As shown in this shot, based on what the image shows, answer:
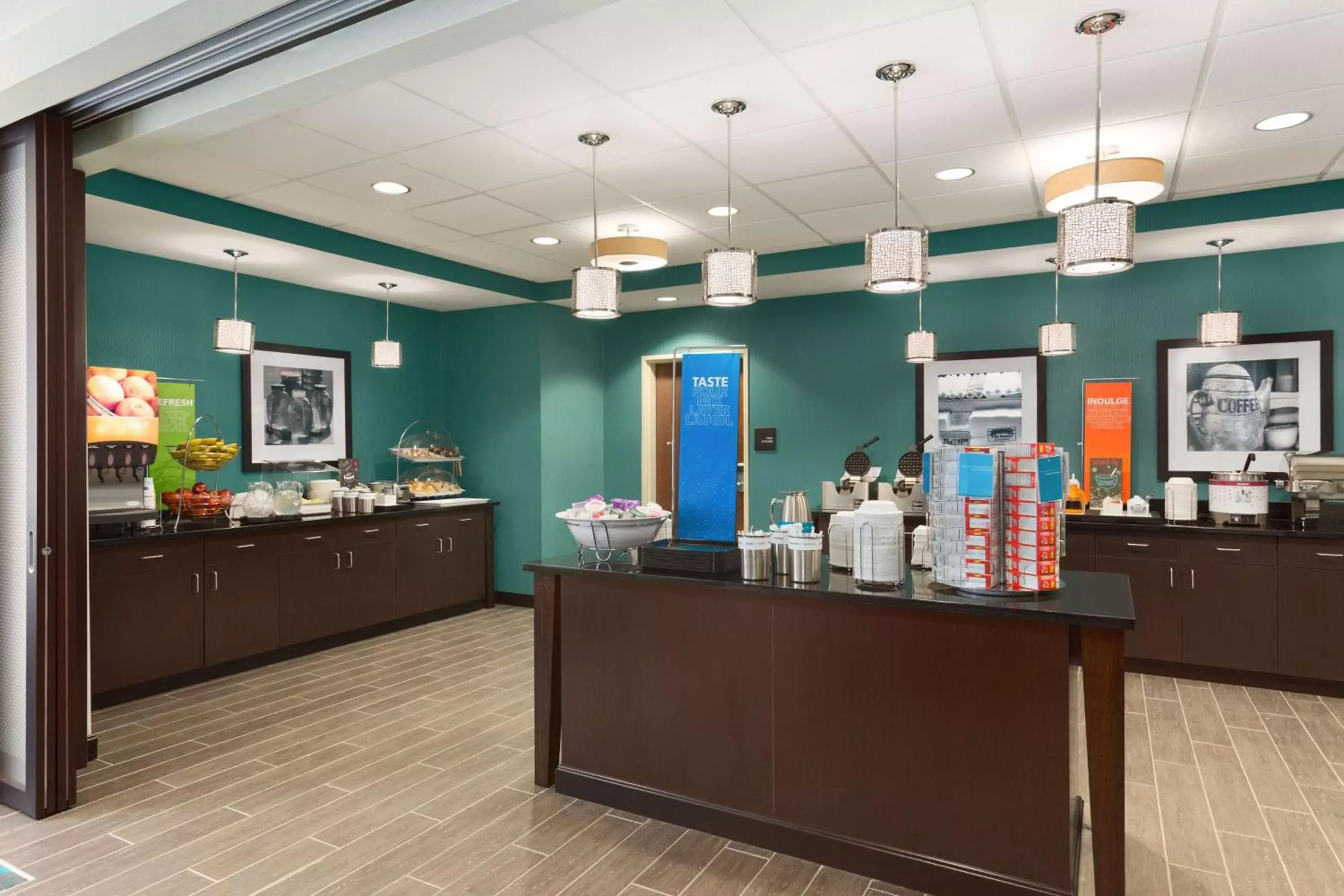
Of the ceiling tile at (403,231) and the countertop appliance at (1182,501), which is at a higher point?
the ceiling tile at (403,231)

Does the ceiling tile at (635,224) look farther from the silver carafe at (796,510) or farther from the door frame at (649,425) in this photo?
the silver carafe at (796,510)

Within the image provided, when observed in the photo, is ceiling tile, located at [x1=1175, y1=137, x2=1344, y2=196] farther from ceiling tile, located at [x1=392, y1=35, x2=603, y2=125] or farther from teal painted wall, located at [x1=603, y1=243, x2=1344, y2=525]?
ceiling tile, located at [x1=392, y1=35, x2=603, y2=125]

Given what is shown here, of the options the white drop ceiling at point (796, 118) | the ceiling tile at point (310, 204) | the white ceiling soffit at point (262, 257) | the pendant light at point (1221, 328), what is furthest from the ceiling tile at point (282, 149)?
the pendant light at point (1221, 328)

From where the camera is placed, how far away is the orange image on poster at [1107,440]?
18.7ft

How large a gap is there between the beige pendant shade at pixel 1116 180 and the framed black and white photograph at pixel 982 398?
211cm

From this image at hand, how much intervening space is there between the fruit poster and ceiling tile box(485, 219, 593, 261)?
2.34 m

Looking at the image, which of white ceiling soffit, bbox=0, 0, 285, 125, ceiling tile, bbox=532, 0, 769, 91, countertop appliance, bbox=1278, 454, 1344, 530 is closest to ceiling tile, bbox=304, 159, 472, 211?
white ceiling soffit, bbox=0, 0, 285, 125

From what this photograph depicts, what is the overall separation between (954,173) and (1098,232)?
1.81 meters

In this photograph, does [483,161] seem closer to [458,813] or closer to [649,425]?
[458,813]

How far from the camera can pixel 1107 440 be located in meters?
5.75

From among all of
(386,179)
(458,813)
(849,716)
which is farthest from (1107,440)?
(386,179)

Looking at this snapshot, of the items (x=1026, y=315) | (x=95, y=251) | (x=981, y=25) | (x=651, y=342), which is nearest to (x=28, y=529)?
(x=95, y=251)

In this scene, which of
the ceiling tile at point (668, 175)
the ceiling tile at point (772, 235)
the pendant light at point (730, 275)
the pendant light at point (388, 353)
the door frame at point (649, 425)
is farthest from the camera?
the door frame at point (649, 425)

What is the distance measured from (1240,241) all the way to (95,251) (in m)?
7.28
